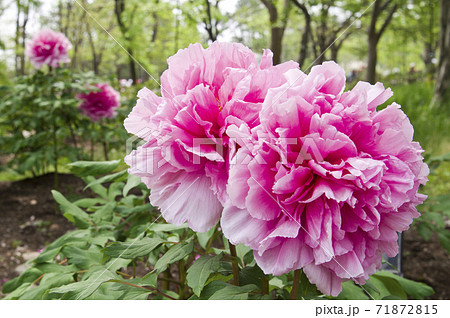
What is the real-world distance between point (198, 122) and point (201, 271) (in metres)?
0.31

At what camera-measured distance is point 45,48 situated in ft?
10.3

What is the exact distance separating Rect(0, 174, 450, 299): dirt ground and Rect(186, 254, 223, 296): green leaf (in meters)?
1.74

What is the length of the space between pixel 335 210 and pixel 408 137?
0.76ft

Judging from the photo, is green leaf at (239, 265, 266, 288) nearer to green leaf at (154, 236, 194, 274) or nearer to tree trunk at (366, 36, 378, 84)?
green leaf at (154, 236, 194, 274)

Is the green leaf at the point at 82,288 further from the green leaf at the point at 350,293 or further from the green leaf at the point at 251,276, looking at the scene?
the green leaf at the point at 350,293

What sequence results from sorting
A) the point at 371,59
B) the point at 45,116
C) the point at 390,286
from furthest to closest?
the point at 371,59
the point at 45,116
the point at 390,286

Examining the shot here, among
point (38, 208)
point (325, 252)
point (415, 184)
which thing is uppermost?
point (415, 184)

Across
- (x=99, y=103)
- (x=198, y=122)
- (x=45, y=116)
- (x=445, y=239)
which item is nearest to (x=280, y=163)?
(x=198, y=122)

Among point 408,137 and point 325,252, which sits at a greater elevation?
point 408,137

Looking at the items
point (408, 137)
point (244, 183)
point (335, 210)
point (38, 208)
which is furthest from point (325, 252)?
point (38, 208)

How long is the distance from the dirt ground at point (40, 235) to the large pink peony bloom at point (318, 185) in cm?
172

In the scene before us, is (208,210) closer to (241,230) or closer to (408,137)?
(241,230)

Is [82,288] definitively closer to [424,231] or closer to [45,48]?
[424,231]

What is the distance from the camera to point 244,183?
2.33 ft
